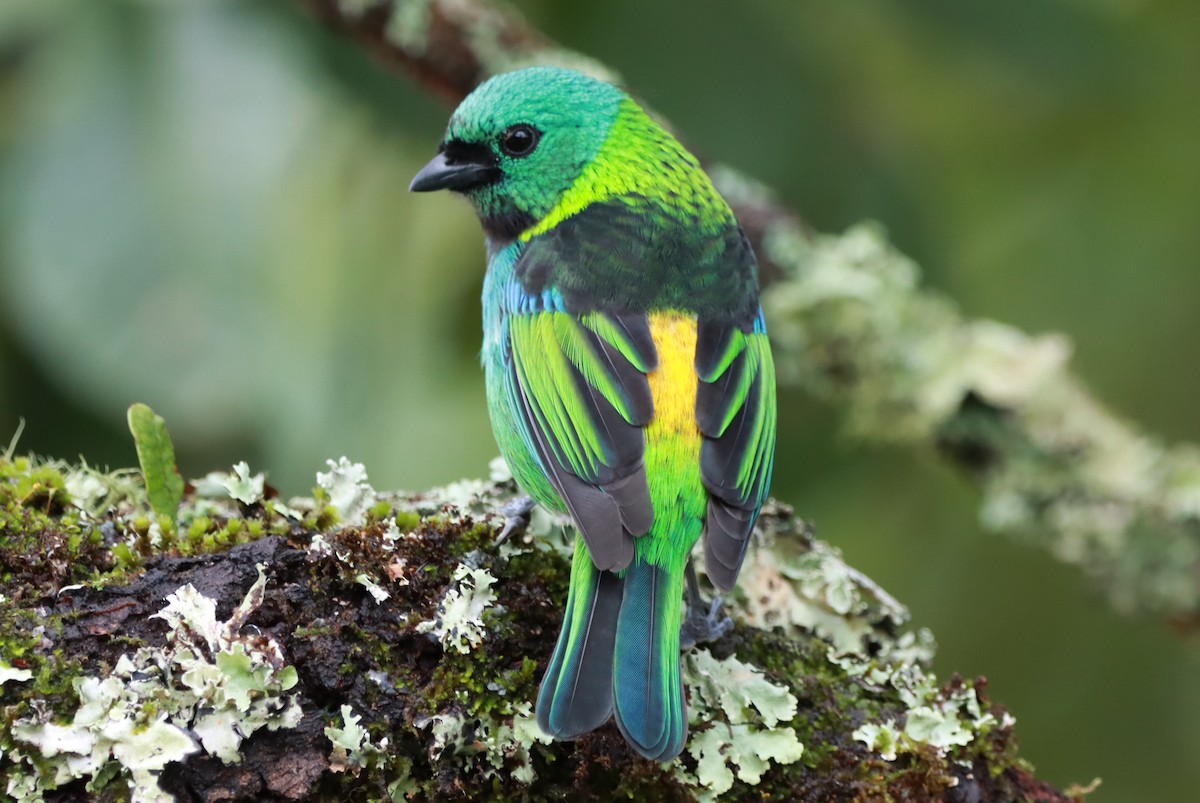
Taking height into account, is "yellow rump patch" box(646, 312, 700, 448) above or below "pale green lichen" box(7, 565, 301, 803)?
above

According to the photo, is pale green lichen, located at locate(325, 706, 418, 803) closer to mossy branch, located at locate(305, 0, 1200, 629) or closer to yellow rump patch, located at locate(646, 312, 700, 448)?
yellow rump patch, located at locate(646, 312, 700, 448)

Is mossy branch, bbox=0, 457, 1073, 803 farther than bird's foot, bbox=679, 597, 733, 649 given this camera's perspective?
No

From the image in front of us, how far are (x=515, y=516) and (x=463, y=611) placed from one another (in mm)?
446

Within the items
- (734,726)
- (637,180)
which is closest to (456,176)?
(637,180)

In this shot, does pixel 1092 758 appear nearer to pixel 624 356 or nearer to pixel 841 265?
pixel 841 265

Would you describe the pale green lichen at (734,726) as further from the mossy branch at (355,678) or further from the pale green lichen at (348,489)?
the pale green lichen at (348,489)

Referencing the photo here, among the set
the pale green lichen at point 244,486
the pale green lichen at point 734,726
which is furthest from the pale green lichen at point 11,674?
the pale green lichen at point 734,726

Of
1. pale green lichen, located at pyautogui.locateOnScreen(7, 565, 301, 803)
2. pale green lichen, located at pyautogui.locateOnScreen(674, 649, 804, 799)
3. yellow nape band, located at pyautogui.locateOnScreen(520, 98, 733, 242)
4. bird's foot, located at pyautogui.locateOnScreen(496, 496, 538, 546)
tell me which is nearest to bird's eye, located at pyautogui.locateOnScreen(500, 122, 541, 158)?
yellow nape band, located at pyautogui.locateOnScreen(520, 98, 733, 242)

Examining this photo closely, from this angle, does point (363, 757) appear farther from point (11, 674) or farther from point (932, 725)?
point (932, 725)

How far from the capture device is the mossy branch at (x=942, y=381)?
4.53 metres

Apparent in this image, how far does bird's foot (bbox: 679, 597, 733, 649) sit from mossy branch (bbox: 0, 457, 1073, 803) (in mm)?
29

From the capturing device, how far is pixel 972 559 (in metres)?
5.85

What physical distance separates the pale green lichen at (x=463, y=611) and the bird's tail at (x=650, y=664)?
26cm

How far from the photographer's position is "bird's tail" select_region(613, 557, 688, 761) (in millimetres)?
2162
